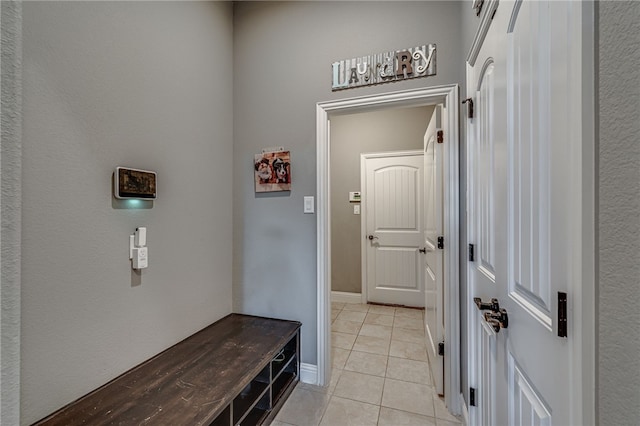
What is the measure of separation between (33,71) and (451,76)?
2.14m

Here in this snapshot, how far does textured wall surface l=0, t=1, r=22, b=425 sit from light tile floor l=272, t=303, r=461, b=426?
1.52 meters

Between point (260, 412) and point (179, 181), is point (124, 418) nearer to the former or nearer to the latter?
point (260, 412)

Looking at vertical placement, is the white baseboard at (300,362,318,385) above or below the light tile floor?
above

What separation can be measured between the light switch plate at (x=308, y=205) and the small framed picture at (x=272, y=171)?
0.57 ft

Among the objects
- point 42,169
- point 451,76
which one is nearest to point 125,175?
point 42,169

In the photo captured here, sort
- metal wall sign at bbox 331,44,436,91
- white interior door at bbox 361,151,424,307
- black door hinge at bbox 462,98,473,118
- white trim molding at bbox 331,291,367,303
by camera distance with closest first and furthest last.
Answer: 1. black door hinge at bbox 462,98,473,118
2. metal wall sign at bbox 331,44,436,91
3. white interior door at bbox 361,151,424,307
4. white trim molding at bbox 331,291,367,303

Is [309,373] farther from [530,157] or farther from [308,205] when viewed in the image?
[530,157]

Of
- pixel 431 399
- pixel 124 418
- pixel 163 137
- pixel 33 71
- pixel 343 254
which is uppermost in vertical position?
pixel 33 71

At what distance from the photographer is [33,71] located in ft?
3.54

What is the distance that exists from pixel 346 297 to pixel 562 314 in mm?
3414

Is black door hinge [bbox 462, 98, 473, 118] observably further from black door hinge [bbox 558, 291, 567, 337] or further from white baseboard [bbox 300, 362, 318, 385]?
white baseboard [bbox 300, 362, 318, 385]

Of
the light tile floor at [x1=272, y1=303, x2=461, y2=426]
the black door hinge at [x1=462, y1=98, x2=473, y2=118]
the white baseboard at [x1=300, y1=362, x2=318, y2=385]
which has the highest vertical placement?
the black door hinge at [x1=462, y1=98, x2=473, y2=118]

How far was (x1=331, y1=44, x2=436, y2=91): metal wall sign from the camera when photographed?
5.81 feet
